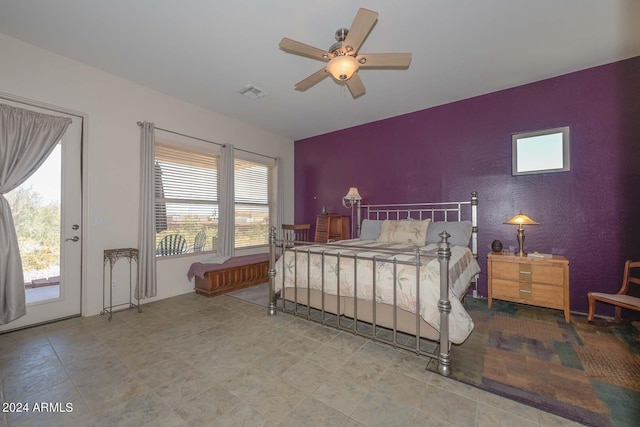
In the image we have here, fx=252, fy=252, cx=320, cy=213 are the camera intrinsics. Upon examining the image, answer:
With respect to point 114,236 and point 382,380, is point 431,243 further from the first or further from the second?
point 114,236

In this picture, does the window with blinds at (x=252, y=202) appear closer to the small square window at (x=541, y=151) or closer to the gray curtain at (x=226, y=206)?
the gray curtain at (x=226, y=206)

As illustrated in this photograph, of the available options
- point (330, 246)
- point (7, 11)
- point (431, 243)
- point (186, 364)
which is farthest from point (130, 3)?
point (431, 243)

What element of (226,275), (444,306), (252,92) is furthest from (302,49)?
(226,275)

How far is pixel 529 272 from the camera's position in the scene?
114 inches

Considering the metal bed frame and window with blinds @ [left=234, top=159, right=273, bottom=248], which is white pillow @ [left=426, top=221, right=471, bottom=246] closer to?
the metal bed frame

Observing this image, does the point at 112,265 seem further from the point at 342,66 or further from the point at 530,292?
the point at 530,292

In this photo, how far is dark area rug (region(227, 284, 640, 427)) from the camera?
1521 mm

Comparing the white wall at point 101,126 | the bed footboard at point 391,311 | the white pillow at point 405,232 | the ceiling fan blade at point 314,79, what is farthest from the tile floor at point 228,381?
the ceiling fan blade at point 314,79

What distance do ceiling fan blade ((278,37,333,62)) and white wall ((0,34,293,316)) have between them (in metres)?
2.49

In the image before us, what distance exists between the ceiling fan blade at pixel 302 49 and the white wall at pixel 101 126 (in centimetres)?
249

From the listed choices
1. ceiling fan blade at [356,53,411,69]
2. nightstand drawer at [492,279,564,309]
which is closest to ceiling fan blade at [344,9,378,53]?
ceiling fan blade at [356,53,411,69]

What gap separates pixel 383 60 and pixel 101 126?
3.34 metres

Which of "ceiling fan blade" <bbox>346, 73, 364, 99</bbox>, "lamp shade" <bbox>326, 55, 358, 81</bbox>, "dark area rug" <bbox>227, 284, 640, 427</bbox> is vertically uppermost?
"ceiling fan blade" <bbox>346, 73, 364, 99</bbox>

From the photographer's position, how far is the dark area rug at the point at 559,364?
1521mm
